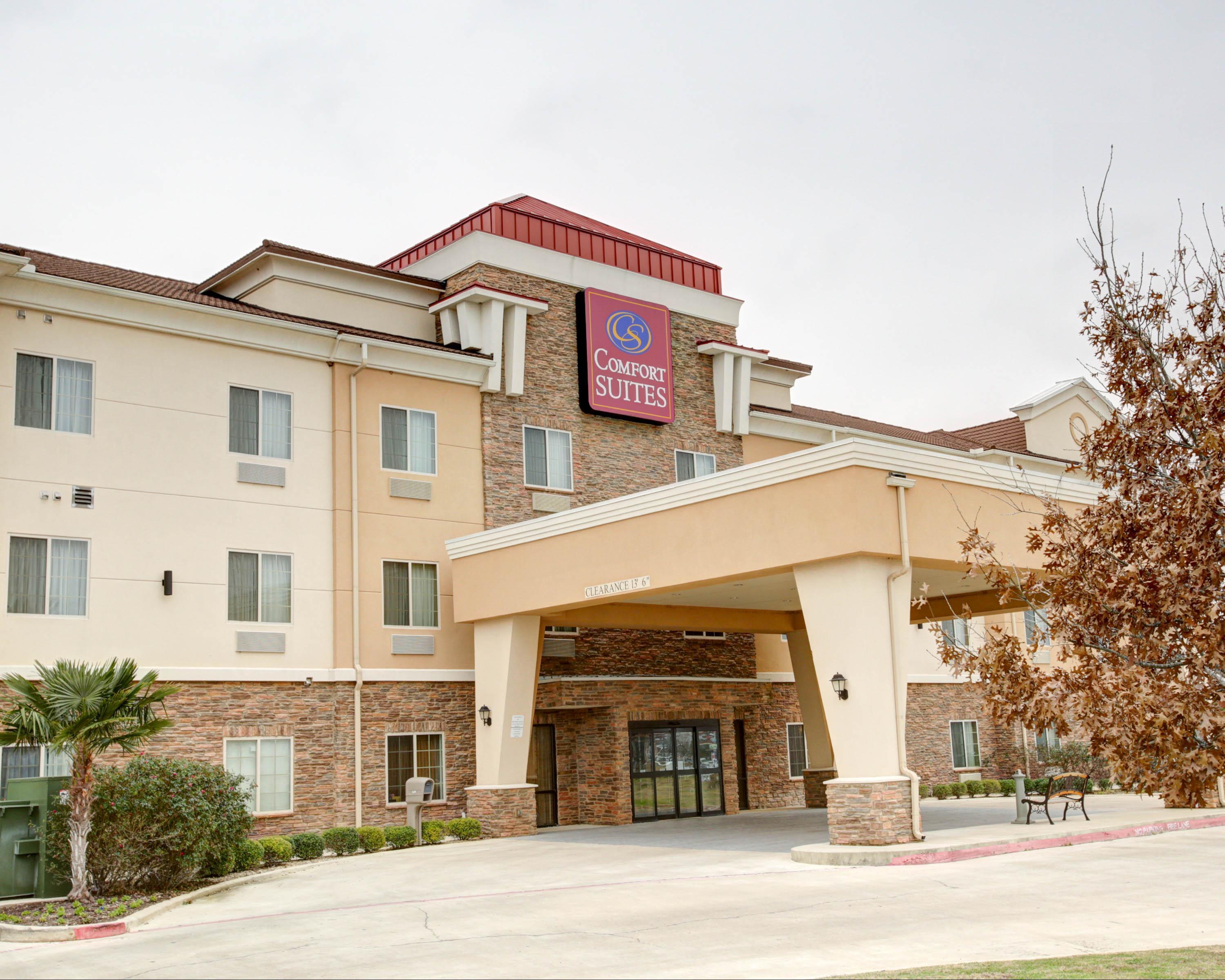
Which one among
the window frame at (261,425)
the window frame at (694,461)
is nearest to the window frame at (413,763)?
the window frame at (261,425)

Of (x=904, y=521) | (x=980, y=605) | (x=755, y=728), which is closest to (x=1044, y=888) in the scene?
(x=904, y=521)

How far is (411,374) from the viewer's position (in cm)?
2584

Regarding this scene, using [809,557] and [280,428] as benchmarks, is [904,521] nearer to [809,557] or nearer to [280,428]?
[809,557]

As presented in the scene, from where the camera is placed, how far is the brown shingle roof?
22219 mm

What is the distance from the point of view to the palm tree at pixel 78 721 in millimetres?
15961

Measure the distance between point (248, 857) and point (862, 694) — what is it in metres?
10.1

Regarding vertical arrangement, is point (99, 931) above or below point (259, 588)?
below

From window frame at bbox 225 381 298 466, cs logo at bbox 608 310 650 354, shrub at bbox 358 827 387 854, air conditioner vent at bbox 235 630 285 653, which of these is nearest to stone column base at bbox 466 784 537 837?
shrub at bbox 358 827 387 854

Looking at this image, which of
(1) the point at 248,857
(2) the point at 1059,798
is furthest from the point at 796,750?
(1) the point at 248,857

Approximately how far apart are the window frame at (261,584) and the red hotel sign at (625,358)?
8.09 meters

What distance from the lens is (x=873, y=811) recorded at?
18.1m

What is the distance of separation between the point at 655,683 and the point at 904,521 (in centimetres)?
1062

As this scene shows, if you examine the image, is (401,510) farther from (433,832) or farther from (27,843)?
(27,843)

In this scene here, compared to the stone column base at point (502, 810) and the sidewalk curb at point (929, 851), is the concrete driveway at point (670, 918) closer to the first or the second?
the sidewalk curb at point (929, 851)
